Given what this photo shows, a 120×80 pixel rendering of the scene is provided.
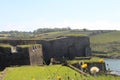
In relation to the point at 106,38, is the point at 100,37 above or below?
above

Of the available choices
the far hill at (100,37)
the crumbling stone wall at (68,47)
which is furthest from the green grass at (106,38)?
the crumbling stone wall at (68,47)

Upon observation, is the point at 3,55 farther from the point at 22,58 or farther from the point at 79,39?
the point at 79,39

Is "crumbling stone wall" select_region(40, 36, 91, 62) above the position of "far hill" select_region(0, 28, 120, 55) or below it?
above

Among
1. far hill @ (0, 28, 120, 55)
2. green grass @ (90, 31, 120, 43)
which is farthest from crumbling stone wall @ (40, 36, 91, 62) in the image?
green grass @ (90, 31, 120, 43)

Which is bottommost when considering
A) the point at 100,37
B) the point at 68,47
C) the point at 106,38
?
the point at 106,38

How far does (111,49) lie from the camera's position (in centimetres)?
12156

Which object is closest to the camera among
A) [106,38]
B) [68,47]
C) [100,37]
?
[68,47]

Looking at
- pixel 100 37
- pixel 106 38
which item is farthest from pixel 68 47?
pixel 100 37

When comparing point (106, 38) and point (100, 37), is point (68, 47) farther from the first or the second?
point (100, 37)

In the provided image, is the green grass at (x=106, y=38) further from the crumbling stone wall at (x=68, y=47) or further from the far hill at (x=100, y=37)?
the crumbling stone wall at (x=68, y=47)

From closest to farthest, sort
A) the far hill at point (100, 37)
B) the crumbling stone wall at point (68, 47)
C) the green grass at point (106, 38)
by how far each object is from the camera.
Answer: the crumbling stone wall at point (68, 47)
the far hill at point (100, 37)
the green grass at point (106, 38)

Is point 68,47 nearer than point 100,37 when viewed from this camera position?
Yes

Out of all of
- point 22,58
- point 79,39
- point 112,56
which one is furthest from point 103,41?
point 22,58

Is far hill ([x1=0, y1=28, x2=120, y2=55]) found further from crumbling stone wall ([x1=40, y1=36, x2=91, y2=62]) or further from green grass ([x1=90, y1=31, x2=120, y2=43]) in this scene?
crumbling stone wall ([x1=40, y1=36, x2=91, y2=62])
